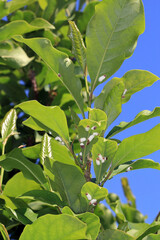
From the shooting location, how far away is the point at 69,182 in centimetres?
148

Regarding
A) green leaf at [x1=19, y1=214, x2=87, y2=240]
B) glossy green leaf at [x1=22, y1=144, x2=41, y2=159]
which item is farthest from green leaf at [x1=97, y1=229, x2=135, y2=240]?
glossy green leaf at [x1=22, y1=144, x2=41, y2=159]

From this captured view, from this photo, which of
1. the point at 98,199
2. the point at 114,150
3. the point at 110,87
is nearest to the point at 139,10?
the point at 110,87

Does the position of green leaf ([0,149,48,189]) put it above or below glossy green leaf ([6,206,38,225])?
above

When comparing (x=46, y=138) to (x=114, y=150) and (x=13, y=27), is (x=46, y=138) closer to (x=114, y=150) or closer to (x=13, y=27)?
(x=114, y=150)

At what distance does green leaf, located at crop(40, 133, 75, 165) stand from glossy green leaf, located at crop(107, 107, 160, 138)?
26 cm

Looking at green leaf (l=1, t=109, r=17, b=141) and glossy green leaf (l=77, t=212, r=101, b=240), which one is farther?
green leaf (l=1, t=109, r=17, b=141)

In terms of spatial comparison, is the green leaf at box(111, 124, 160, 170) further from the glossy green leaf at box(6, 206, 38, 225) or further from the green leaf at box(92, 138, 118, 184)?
the glossy green leaf at box(6, 206, 38, 225)

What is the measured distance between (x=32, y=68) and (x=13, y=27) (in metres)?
0.60

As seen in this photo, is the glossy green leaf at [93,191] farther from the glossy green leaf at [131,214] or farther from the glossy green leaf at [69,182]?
the glossy green leaf at [131,214]

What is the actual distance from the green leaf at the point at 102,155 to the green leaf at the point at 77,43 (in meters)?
0.45

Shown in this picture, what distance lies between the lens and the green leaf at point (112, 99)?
1571mm

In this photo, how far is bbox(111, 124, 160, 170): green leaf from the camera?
1.51 meters

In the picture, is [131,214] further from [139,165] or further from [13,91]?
[13,91]

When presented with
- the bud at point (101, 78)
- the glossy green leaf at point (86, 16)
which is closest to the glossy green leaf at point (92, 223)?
the bud at point (101, 78)
